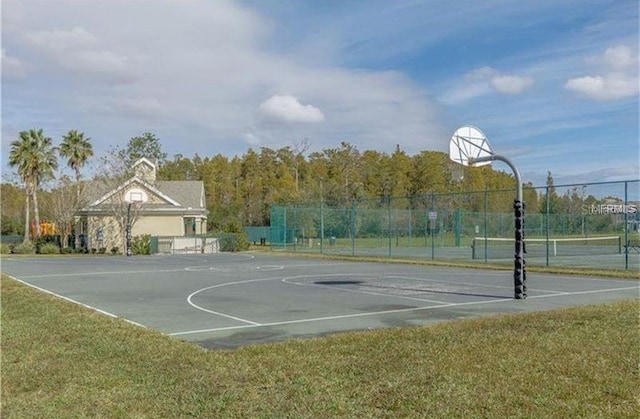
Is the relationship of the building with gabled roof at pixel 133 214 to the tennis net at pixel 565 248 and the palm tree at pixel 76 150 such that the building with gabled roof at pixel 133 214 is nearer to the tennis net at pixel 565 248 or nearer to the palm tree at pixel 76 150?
the palm tree at pixel 76 150

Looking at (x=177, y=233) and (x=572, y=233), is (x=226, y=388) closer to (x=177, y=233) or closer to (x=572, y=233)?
(x=572, y=233)

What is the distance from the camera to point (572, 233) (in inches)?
1502

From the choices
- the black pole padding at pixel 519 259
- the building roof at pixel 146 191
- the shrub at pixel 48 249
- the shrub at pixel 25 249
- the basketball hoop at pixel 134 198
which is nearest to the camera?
the black pole padding at pixel 519 259

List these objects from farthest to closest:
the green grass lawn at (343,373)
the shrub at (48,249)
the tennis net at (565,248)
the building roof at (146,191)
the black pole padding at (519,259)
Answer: the building roof at (146,191)
the shrub at (48,249)
the tennis net at (565,248)
the black pole padding at (519,259)
the green grass lawn at (343,373)

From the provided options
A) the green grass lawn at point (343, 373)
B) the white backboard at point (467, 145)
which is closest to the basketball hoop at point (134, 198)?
the white backboard at point (467, 145)

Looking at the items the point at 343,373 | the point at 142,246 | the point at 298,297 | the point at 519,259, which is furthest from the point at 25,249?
the point at 343,373

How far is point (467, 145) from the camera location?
15.4m

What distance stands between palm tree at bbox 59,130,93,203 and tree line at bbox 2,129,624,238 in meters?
0.08

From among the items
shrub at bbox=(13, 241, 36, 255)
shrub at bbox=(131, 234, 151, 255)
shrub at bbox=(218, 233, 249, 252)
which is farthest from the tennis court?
shrub at bbox=(13, 241, 36, 255)

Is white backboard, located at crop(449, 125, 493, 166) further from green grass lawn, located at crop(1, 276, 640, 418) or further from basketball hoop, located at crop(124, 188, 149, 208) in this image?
basketball hoop, located at crop(124, 188, 149, 208)

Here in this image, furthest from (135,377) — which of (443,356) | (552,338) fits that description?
(552,338)

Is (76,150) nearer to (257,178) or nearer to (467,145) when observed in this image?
(257,178)

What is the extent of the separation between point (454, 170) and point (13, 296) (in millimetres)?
11300

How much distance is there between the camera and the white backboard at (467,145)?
50.3 ft
